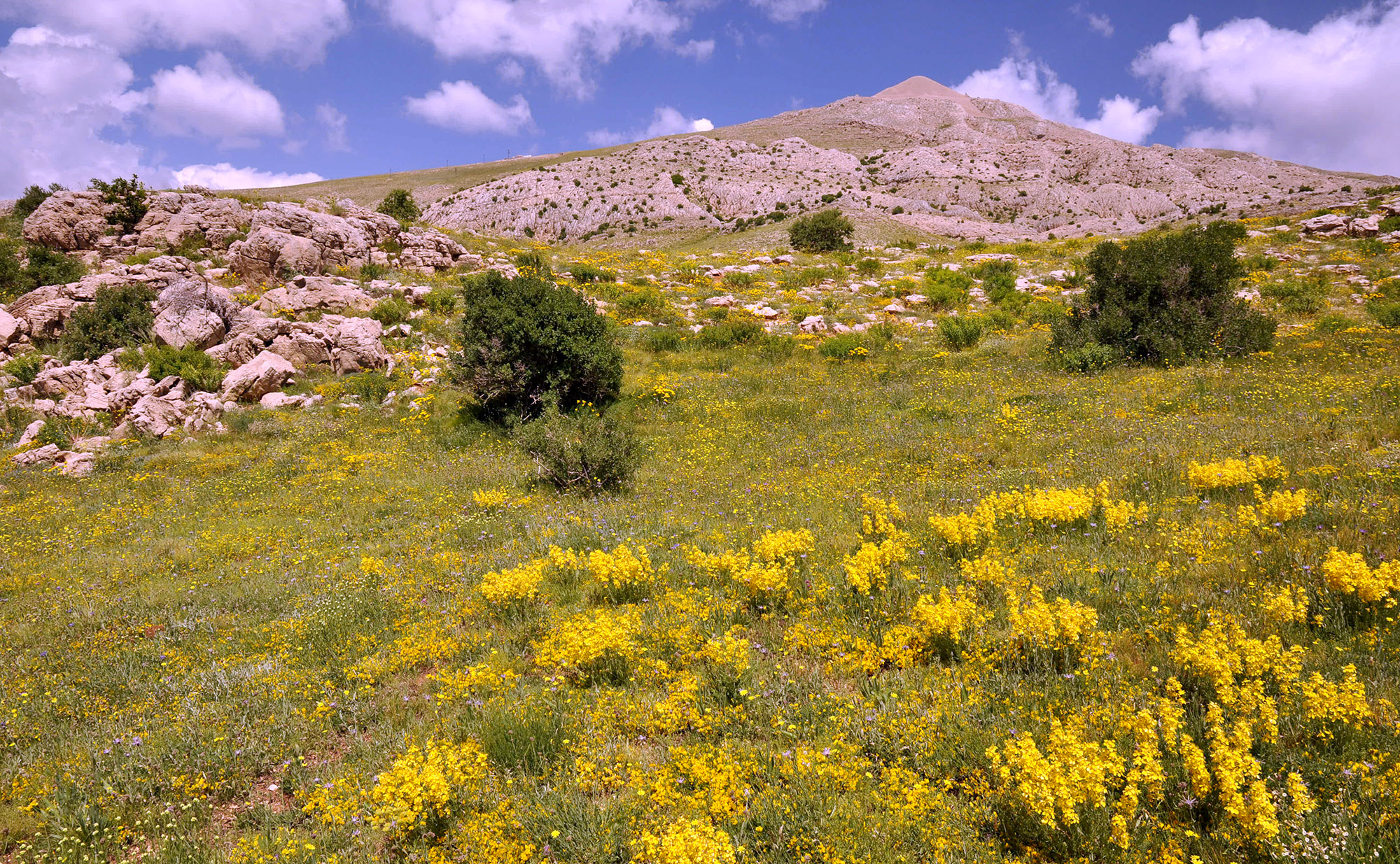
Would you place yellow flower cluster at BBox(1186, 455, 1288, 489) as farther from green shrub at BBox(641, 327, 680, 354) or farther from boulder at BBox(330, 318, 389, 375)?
boulder at BBox(330, 318, 389, 375)

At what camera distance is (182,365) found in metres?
15.0

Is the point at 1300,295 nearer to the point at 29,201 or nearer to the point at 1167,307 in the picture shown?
the point at 1167,307

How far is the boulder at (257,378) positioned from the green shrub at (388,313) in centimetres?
357

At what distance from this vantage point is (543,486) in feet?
32.7

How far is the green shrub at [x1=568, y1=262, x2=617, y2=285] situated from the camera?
83.9ft

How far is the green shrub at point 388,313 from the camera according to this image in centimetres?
1878

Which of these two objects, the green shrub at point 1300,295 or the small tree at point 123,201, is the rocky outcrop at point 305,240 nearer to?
the small tree at point 123,201

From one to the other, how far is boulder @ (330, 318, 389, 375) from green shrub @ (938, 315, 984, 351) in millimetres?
16361

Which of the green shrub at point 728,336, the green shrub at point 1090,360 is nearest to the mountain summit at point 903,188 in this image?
the green shrub at point 728,336

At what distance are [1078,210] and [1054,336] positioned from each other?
52.2m

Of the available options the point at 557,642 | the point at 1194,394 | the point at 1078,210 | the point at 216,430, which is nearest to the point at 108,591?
the point at 557,642

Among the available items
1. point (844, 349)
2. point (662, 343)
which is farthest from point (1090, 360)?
point (662, 343)

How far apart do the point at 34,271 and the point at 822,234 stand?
33.9m

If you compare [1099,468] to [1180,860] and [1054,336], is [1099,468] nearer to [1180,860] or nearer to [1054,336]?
[1180,860]
